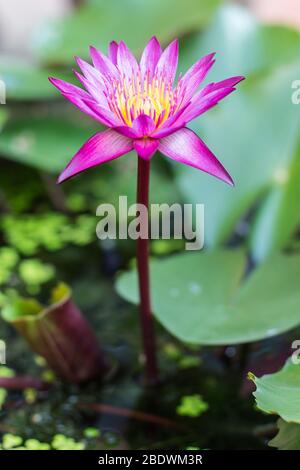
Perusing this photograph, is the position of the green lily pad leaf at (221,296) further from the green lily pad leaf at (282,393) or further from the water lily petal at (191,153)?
the water lily petal at (191,153)

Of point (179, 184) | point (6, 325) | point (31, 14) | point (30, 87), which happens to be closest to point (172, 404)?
point (6, 325)

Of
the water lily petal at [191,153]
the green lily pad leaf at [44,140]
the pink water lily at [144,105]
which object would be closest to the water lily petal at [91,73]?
the pink water lily at [144,105]

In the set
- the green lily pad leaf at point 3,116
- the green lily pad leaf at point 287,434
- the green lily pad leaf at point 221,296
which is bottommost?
the green lily pad leaf at point 287,434

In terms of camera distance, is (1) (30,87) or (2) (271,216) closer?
(2) (271,216)

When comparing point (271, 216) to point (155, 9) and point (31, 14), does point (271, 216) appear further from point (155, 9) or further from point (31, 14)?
point (31, 14)

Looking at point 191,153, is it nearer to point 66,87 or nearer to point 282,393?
point 66,87
